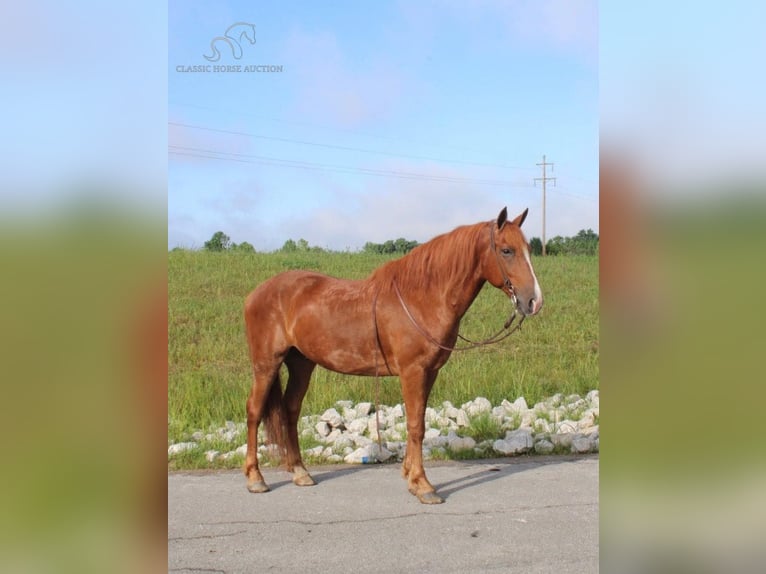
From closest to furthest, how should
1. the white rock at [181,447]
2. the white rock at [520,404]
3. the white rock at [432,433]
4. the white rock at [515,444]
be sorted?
the white rock at [181,447] → the white rock at [515,444] → the white rock at [432,433] → the white rock at [520,404]

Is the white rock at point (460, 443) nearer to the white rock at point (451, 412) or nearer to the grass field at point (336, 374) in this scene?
the white rock at point (451, 412)

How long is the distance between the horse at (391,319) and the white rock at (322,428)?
1158mm

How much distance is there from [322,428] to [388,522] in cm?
225

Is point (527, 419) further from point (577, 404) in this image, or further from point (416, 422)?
point (416, 422)

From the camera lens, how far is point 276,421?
4.91 meters

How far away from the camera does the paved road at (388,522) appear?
3.35 meters

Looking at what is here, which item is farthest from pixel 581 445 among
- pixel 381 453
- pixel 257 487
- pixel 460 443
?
pixel 257 487

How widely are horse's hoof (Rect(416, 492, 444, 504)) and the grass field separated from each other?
2545mm

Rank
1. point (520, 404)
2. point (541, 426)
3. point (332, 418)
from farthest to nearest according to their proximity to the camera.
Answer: point (520, 404) → point (332, 418) → point (541, 426)

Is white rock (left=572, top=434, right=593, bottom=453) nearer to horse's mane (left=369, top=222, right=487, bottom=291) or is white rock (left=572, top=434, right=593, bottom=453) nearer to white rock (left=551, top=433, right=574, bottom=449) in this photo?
white rock (left=551, top=433, right=574, bottom=449)

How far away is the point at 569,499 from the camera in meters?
4.34

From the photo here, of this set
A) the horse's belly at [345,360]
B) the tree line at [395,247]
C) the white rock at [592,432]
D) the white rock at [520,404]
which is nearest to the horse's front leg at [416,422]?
the horse's belly at [345,360]

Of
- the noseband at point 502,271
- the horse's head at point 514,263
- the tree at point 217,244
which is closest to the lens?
the horse's head at point 514,263
